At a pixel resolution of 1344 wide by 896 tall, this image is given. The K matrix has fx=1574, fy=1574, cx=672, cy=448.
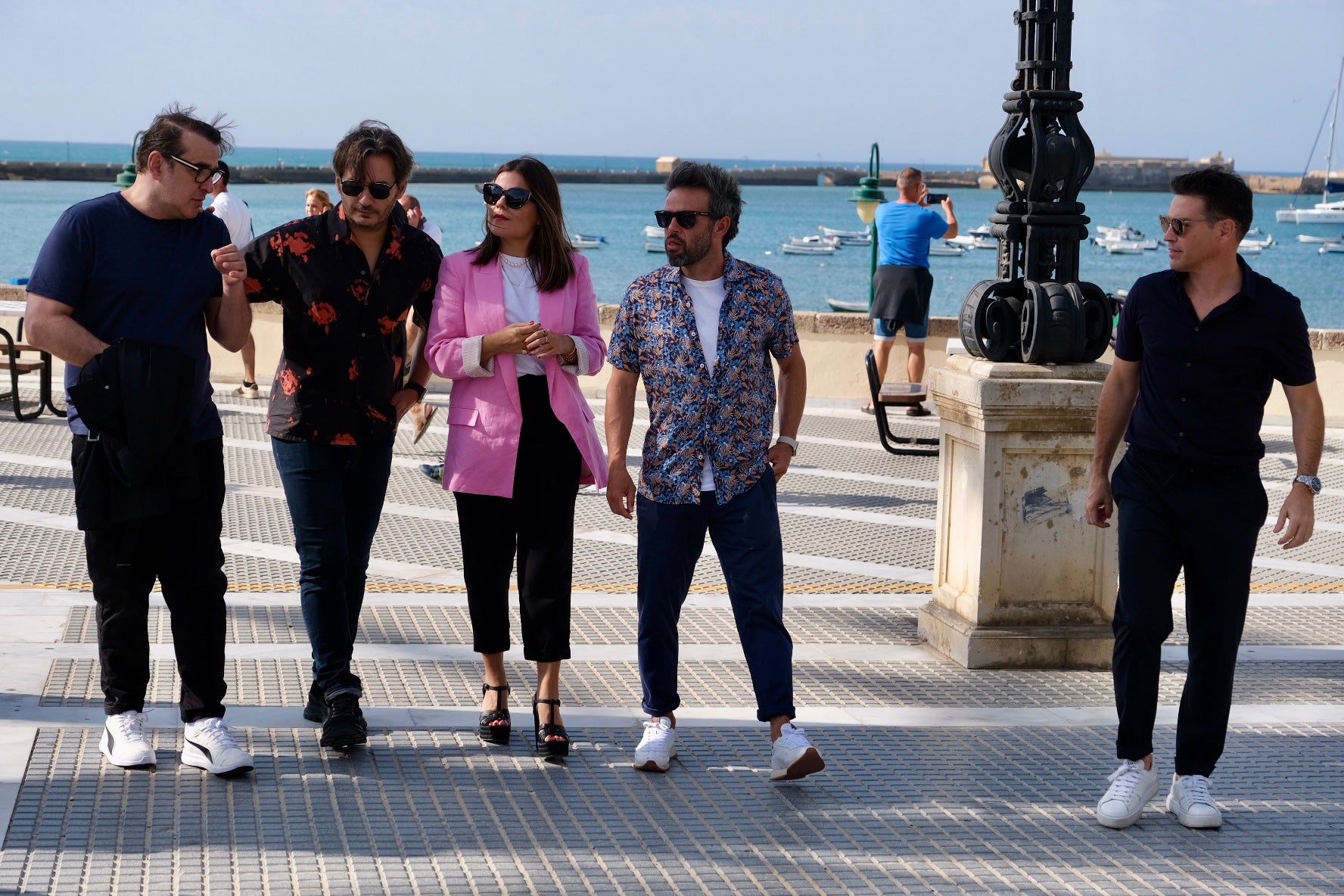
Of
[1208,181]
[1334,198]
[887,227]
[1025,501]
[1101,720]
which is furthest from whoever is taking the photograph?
[1334,198]

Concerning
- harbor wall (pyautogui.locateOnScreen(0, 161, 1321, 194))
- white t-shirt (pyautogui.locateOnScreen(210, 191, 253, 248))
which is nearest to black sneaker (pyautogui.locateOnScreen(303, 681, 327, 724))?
white t-shirt (pyautogui.locateOnScreen(210, 191, 253, 248))

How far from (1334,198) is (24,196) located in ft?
411

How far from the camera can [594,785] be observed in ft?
15.5

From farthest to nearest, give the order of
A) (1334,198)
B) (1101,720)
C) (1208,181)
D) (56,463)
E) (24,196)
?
(1334,198)
(24,196)
(56,463)
(1101,720)
(1208,181)

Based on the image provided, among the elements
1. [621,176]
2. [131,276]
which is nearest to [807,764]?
[131,276]

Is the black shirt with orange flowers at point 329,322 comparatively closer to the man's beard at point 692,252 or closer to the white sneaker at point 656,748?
the man's beard at point 692,252

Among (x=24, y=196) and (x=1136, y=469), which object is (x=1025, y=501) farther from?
(x=24, y=196)

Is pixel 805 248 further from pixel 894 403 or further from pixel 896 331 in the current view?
pixel 894 403

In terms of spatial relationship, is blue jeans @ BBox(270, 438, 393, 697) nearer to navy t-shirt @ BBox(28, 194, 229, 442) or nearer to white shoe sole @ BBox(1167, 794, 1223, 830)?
navy t-shirt @ BBox(28, 194, 229, 442)

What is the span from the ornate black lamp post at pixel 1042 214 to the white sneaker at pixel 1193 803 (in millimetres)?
2016

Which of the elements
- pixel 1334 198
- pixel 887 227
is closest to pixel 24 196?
pixel 1334 198

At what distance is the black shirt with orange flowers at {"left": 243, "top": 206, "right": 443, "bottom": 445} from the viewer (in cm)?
490

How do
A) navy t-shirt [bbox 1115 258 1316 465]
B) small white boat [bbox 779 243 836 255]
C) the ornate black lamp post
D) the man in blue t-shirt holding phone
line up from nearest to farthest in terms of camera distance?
navy t-shirt [bbox 1115 258 1316 465] < the ornate black lamp post < the man in blue t-shirt holding phone < small white boat [bbox 779 243 836 255]

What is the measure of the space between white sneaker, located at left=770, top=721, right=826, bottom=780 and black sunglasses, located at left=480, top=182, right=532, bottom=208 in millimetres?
1831
